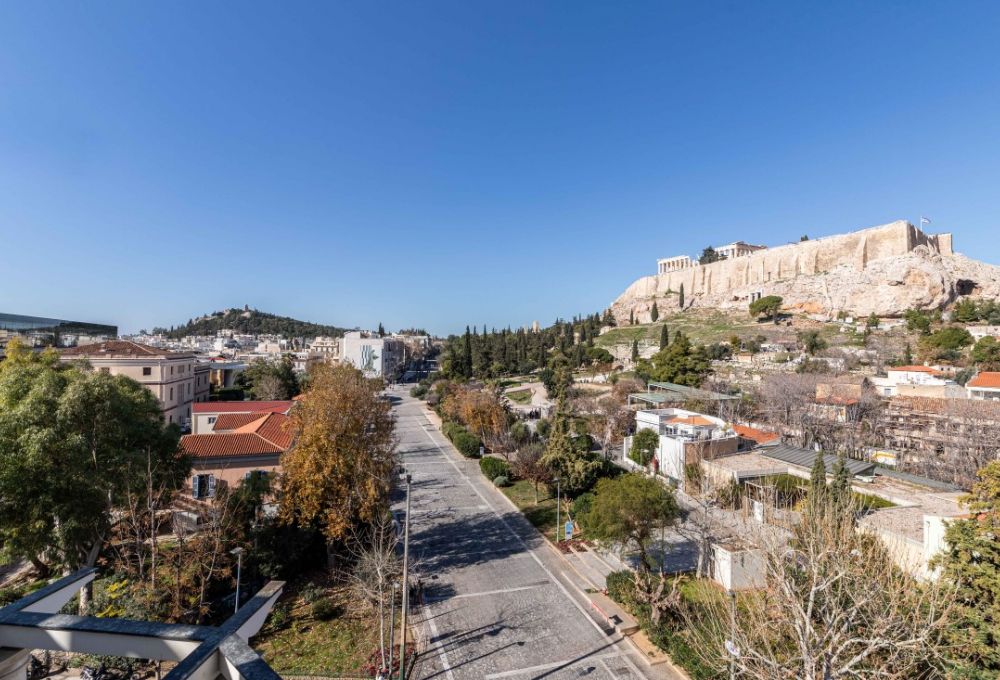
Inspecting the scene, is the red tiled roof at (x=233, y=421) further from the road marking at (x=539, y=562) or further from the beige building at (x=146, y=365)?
the road marking at (x=539, y=562)

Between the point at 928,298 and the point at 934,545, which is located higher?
the point at 928,298

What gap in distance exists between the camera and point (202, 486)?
17.1 meters

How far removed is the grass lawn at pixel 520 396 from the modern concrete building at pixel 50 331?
153 ft

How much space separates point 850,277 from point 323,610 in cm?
Result: 8627

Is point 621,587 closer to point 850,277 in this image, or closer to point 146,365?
point 146,365

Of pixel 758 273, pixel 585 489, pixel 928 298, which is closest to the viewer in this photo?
pixel 585 489

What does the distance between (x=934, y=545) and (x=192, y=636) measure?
16170 millimetres

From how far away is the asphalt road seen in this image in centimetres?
975

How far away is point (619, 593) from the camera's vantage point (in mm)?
11969

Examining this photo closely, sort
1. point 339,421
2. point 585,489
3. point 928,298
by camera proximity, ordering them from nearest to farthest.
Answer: point 339,421, point 585,489, point 928,298

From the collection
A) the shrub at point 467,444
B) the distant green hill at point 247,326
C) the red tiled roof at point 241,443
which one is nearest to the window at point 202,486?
the red tiled roof at point 241,443

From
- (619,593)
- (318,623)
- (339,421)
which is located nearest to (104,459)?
(339,421)

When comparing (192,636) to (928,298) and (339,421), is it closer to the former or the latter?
(339,421)

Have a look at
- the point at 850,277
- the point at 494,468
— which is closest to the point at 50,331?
the point at 494,468
